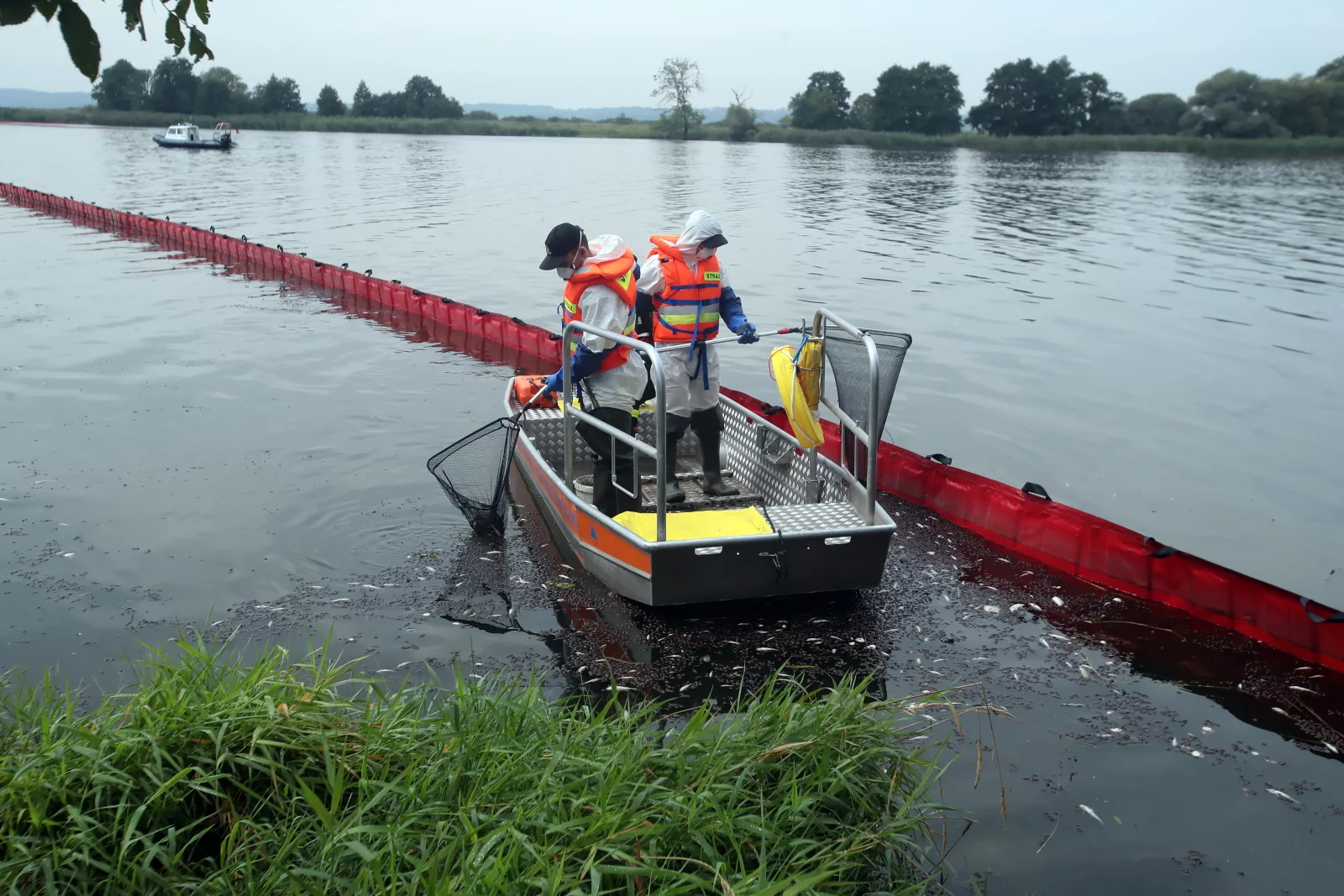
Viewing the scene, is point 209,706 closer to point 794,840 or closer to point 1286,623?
point 794,840

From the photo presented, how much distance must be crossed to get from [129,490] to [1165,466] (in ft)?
30.8

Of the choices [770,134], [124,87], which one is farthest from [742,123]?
[124,87]

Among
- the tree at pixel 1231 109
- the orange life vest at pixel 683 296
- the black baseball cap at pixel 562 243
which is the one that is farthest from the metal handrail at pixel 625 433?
the tree at pixel 1231 109

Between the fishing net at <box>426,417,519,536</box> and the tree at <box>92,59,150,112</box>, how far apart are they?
122354 mm

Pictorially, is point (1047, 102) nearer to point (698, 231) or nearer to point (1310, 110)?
point (1310, 110)

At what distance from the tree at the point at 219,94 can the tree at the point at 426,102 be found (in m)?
17.6

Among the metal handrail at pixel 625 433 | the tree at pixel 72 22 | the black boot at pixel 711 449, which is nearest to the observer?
the tree at pixel 72 22

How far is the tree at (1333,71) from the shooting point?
83.4 metres

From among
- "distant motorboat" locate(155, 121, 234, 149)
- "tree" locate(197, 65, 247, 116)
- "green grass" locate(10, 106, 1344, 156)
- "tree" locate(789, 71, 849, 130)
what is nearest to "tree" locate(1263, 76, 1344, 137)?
"green grass" locate(10, 106, 1344, 156)

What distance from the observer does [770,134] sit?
102 m

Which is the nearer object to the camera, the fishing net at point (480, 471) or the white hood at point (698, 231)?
the white hood at point (698, 231)

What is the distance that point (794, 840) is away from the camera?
12.1 feet

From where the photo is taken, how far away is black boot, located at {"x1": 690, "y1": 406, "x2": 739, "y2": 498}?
298 inches

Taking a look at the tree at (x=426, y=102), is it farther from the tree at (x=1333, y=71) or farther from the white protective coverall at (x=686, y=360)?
the white protective coverall at (x=686, y=360)
